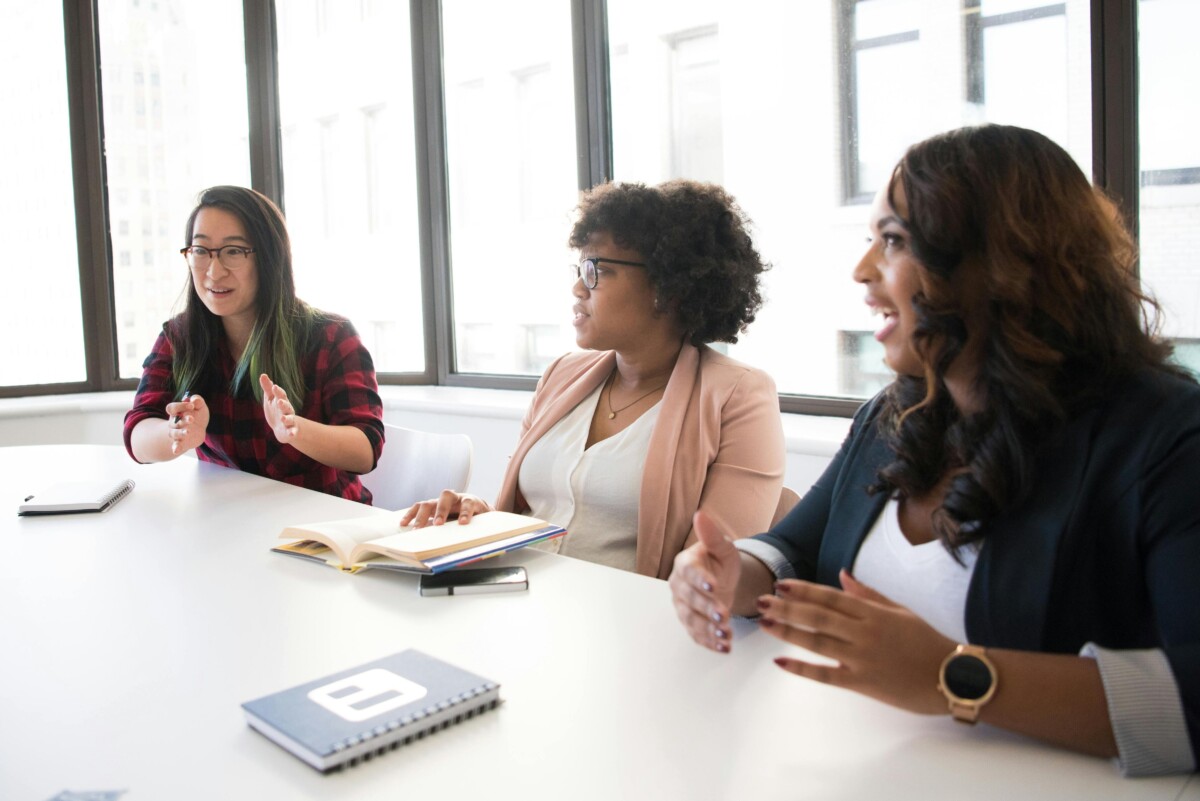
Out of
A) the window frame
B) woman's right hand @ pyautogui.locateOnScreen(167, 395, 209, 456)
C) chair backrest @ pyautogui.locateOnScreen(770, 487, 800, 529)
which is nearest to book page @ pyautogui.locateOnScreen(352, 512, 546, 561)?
chair backrest @ pyautogui.locateOnScreen(770, 487, 800, 529)

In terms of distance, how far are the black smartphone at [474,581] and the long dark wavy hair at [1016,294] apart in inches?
24.2

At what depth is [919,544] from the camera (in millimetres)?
1219

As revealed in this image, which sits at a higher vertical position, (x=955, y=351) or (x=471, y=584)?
(x=955, y=351)

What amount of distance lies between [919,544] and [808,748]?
425mm

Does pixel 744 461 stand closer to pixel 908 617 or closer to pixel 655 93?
pixel 908 617

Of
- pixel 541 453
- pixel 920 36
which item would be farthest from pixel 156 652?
pixel 920 36

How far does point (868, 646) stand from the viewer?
896mm

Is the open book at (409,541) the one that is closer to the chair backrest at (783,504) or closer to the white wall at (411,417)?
the chair backrest at (783,504)

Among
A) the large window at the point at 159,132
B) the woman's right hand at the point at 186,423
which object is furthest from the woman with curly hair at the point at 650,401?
the large window at the point at 159,132

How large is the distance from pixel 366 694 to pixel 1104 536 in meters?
0.81

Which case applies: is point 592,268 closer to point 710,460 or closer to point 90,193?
point 710,460

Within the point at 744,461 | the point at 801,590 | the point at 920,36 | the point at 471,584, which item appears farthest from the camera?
the point at 920,36

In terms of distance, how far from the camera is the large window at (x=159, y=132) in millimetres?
4344

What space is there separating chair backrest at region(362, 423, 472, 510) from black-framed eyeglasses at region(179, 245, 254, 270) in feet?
1.95
